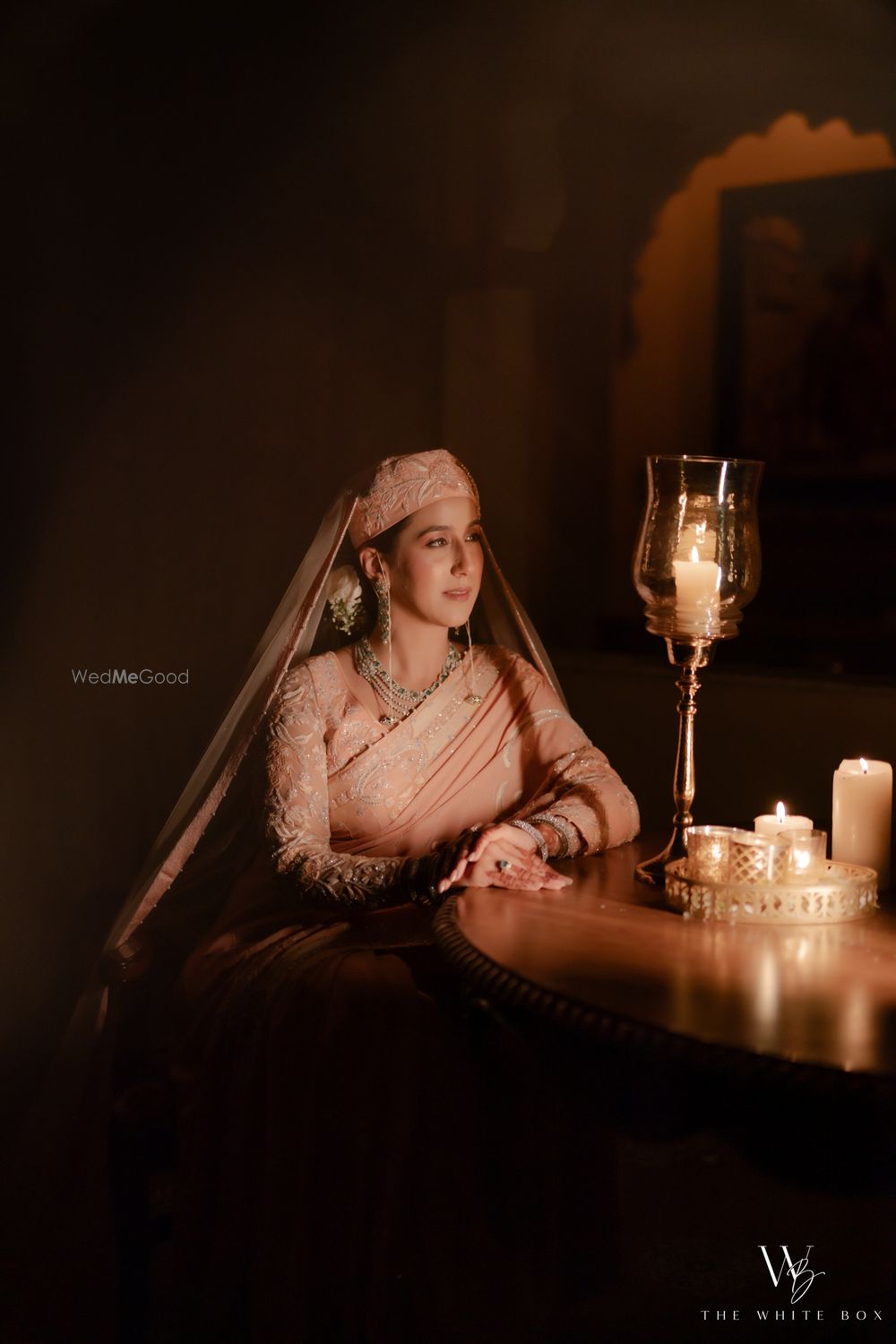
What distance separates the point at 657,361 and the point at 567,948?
151 cm

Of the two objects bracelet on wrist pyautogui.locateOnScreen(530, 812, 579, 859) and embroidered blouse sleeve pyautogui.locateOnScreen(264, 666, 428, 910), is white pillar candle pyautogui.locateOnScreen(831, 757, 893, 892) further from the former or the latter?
embroidered blouse sleeve pyautogui.locateOnScreen(264, 666, 428, 910)

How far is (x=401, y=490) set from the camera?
185 cm

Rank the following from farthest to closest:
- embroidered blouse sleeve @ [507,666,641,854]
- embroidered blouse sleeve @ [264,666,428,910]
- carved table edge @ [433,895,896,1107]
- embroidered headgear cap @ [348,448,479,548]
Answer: embroidered headgear cap @ [348,448,479,548] < embroidered blouse sleeve @ [507,666,641,854] < embroidered blouse sleeve @ [264,666,428,910] < carved table edge @ [433,895,896,1107]

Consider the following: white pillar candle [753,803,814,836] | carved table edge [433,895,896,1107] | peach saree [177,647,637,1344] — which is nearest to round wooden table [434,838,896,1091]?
carved table edge [433,895,896,1107]

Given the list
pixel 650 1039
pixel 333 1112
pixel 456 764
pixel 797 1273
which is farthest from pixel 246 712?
pixel 797 1273

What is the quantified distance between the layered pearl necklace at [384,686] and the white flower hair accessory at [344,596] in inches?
1.6

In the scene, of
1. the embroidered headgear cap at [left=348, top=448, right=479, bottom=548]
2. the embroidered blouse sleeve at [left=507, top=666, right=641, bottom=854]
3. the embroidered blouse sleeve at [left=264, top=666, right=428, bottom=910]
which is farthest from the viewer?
the embroidered headgear cap at [left=348, top=448, right=479, bottom=548]

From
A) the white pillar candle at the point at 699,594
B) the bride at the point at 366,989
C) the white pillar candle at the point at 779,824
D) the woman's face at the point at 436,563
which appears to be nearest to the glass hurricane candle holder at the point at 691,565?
the white pillar candle at the point at 699,594

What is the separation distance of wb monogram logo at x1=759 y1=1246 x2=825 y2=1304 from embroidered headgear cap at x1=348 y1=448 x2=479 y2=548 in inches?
45.8

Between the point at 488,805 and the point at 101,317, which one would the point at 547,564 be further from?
the point at 101,317

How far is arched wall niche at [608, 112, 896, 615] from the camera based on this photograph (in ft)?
7.52

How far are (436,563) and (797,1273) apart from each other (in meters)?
1.11

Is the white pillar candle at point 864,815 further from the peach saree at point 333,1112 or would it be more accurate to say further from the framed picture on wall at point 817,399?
the framed picture on wall at point 817,399

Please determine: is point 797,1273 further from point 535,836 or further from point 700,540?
point 700,540
